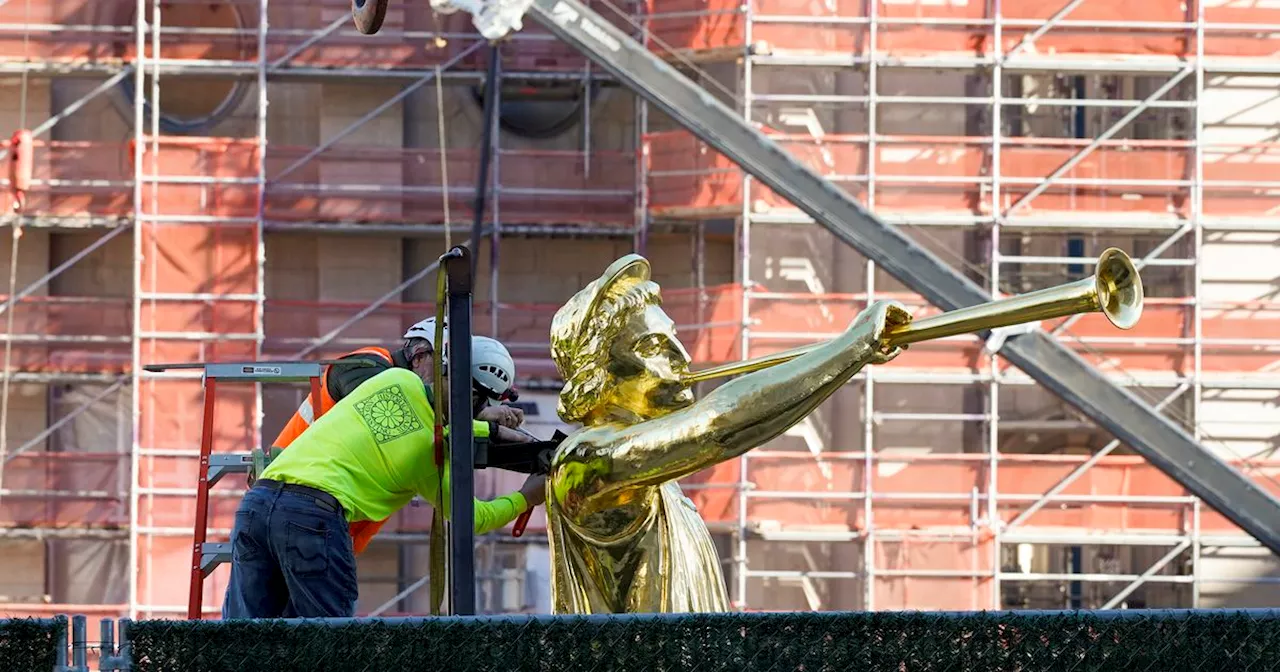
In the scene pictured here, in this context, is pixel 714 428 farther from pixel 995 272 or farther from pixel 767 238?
pixel 767 238

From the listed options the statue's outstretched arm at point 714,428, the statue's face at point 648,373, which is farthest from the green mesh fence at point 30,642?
the statue's face at point 648,373

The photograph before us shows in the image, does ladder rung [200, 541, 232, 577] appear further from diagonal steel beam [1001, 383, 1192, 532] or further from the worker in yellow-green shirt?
diagonal steel beam [1001, 383, 1192, 532]

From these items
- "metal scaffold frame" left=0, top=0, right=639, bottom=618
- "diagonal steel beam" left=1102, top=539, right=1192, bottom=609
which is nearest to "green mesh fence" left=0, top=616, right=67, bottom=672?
"diagonal steel beam" left=1102, top=539, right=1192, bottom=609

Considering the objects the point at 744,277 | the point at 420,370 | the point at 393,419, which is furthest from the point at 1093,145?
the point at 393,419

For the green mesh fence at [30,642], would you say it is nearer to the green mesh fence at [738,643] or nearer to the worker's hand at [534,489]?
the green mesh fence at [738,643]

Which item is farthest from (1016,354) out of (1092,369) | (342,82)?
(342,82)

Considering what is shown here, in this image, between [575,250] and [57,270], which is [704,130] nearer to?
[575,250]

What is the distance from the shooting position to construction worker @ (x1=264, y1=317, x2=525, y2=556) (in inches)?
251

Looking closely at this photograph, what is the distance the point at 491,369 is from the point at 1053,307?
1.98 meters

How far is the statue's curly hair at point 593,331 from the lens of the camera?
5.19 meters

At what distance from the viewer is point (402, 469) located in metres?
6.50

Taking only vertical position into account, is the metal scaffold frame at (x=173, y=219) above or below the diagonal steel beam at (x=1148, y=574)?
above

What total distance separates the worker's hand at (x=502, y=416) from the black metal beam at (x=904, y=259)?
9.90 meters

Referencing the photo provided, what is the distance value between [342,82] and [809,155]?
356 cm
